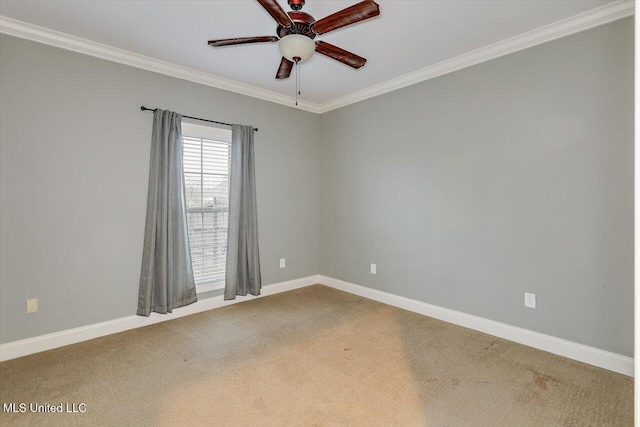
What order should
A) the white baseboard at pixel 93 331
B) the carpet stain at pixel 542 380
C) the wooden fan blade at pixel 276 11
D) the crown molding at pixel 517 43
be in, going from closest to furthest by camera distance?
the wooden fan blade at pixel 276 11 → the carpet stain at pixel 542 380 → the crown molding at pixel 517 43 → the white baseboard at pixel 93 331

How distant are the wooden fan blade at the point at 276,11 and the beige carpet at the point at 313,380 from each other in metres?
2.34

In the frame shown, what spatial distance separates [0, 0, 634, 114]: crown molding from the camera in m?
2.41

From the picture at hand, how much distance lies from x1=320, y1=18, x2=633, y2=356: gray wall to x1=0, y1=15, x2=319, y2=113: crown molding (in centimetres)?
153

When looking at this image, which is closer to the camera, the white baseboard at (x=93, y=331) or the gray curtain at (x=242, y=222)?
the white baseboard at (x=93, y=331)

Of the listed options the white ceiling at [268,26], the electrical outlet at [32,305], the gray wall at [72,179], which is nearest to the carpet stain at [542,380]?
the white ceiling at [268,26]

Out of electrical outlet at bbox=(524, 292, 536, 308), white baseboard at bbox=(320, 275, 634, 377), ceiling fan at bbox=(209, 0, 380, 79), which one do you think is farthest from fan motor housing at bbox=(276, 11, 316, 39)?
white baseboard at bbox=(320, 275, 634, 377)

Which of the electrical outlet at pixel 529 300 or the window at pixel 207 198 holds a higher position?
the window at pixel 207 198

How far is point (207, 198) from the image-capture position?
3.73 metres

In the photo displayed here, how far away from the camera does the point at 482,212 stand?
10.0ft

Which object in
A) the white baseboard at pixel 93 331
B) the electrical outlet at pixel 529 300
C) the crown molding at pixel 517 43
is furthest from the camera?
the electrical outlet at pixel 529 300

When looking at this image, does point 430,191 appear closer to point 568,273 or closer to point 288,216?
point 568,273

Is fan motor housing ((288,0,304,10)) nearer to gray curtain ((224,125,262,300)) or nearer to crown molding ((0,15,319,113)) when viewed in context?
crown molding ((0,15,319,113))

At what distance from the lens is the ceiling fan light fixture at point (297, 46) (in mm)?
1996

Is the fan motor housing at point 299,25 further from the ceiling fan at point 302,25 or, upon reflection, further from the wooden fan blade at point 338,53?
the wooden fan blade at point 338,53
